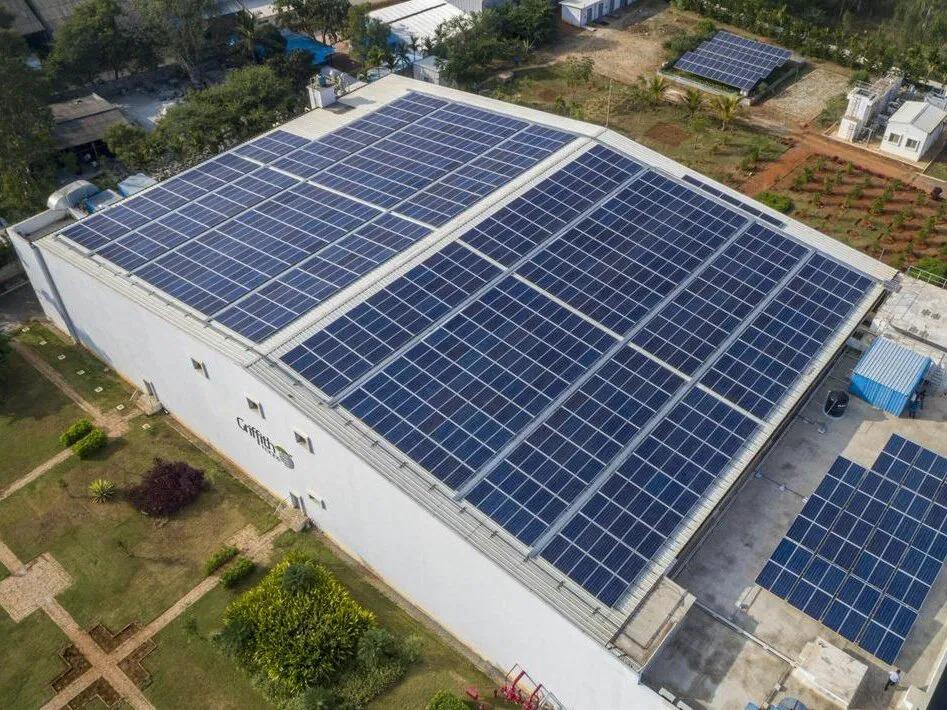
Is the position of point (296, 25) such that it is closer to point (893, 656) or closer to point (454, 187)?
point (454, 187)

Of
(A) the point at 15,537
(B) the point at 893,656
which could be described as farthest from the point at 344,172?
(B) the point at 893,656

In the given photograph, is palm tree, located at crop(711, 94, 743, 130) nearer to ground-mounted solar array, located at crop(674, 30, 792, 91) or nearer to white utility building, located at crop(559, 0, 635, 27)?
ground-mounted solar array, located at crop(674, 30, 792, 91)

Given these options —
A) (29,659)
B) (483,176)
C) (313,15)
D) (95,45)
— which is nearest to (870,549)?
Result: (483,176)

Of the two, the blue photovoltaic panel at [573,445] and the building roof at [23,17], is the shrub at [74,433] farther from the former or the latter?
the building roof at [23,17]

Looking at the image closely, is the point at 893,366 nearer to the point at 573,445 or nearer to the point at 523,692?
the point at 573,445

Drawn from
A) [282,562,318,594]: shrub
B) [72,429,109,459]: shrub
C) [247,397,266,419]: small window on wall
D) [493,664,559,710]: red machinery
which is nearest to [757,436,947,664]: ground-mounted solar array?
[493,664,559,710]: red machinery

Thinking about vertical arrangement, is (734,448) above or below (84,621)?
above
